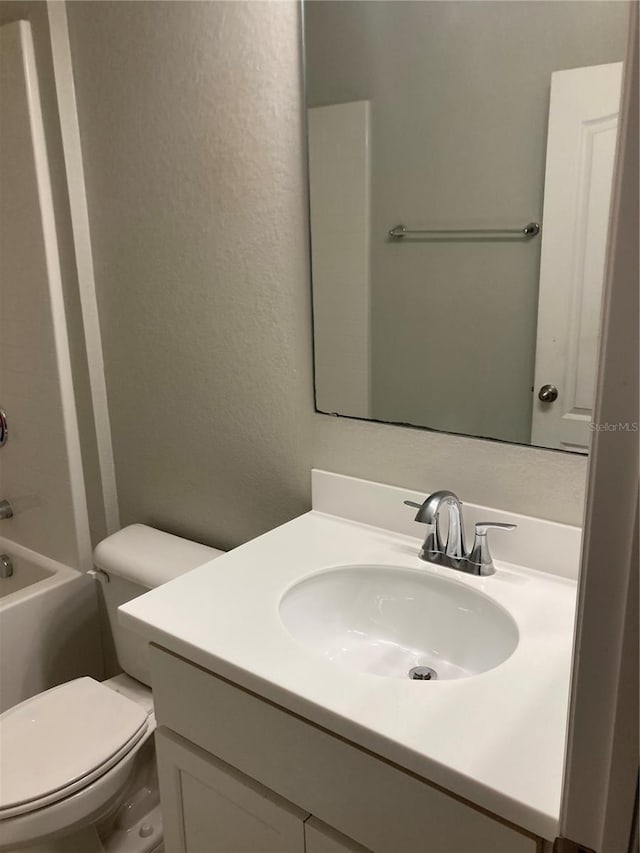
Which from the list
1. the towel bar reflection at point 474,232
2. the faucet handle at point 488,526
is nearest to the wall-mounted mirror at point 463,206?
the towel bar reflection at point 474,232

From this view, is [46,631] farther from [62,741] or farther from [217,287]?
[217,287]

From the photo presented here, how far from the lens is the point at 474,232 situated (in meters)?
1.18

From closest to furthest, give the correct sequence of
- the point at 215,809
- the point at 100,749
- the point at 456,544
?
the point at 215,809, the point at 456,544, the point at 100,749

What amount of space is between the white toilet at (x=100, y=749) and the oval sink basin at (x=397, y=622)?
459 mm

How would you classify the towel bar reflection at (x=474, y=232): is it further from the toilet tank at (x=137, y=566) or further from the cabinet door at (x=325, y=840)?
the cabinet door at (x=325, y=840)

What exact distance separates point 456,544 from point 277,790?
481 millimetres

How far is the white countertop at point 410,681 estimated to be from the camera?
742mm

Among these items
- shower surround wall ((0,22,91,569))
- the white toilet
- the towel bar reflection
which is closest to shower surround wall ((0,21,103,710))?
shower surround wall ((0,22,91,569))

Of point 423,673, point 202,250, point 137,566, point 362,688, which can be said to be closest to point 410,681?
point 362,688

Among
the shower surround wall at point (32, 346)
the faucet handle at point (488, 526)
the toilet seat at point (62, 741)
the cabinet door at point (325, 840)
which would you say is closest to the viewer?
the cabinet door at point (325, 840)

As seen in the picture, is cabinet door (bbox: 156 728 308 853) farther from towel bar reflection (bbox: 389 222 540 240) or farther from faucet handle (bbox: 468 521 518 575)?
towel bar reflection (bbox: 389 222 540 240)

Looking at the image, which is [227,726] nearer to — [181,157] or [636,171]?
[636,171]

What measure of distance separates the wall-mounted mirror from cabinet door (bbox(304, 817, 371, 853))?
0.67 metres

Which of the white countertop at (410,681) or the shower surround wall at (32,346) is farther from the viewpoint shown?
the shower surround wall at (32,346)
